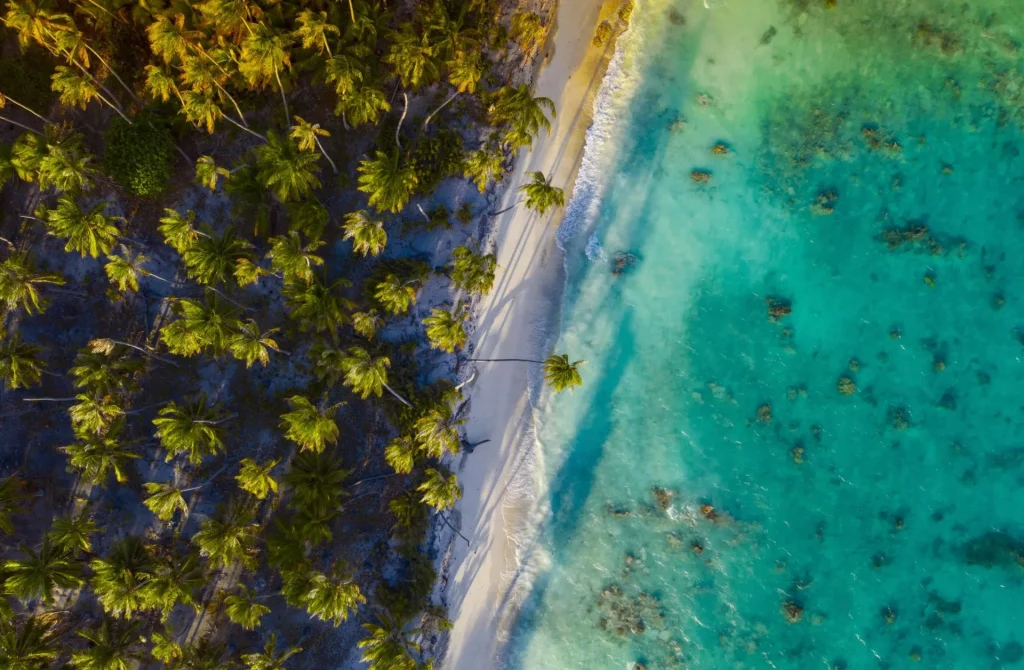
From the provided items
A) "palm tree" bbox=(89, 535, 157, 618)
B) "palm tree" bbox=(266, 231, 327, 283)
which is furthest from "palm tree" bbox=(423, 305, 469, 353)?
"palm tree" bbox=(89, 535, 157, 618)

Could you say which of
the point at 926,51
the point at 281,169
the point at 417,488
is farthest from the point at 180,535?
the point at 926,51

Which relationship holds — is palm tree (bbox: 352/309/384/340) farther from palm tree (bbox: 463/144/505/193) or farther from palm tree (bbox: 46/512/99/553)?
palm tree (bbox: 46/512/99/553)

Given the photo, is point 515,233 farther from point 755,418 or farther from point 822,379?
point 822,379

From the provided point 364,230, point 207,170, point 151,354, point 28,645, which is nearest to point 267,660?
point 28,645

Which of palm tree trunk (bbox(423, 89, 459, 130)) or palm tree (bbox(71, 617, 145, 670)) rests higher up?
palm tree trunk (bbox(423, 89, 459, 130))

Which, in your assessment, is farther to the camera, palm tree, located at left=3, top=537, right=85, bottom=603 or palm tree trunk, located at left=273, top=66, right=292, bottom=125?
palm tree trunk, located at left=273, top=66, right=292, bottom=125

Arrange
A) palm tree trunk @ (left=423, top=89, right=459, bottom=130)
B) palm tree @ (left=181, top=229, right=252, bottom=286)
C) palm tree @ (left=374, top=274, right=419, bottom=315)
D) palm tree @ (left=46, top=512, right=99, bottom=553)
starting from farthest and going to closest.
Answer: palm tree trunk @ (left=423, top=89, right=459, bottom=130) < palm tree @ (left=374, top=274, right=419, bottom=315) < palm tree @ (left=181, top=229, right=252, bottom=286) < palm tree @ (left=46, top=512, right=99, bottom=553)

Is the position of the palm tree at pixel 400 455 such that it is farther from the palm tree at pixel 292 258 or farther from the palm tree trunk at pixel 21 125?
the palm tree trunk at pixel 21 125
